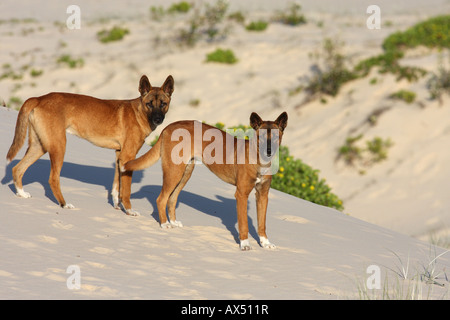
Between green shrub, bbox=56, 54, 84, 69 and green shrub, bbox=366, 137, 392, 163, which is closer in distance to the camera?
green shrub, bbox=366, 137, 392, 163

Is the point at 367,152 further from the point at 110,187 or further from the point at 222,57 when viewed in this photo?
the point at 110,187

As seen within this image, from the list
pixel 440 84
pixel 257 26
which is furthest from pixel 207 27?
pixel 440 84

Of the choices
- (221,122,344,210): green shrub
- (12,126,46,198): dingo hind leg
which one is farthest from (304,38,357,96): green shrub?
(12,126,46,198): dingo hind leg

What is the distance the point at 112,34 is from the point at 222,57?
7266 mm

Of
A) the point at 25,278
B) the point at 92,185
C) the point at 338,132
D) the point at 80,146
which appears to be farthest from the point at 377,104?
the point at 25,278

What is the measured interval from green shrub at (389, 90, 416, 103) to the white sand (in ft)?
0.79

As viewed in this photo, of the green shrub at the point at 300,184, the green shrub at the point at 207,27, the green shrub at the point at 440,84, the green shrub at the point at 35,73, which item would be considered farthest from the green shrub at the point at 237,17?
the green shrub at the point at 300,184

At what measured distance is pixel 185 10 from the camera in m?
35.6

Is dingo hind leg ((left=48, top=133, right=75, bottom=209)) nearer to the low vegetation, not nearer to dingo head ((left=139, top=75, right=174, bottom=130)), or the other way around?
dingo head ((left=139, top=75, right=174, bottom=130))

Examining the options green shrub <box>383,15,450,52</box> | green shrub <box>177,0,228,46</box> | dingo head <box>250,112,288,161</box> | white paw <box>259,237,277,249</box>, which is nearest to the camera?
dingo head <box>250,112,288,161</box>

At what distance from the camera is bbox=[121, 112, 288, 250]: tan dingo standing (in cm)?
752

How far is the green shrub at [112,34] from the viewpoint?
3028cm

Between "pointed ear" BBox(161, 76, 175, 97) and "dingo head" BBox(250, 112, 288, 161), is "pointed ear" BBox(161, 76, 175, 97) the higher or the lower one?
the higher one
